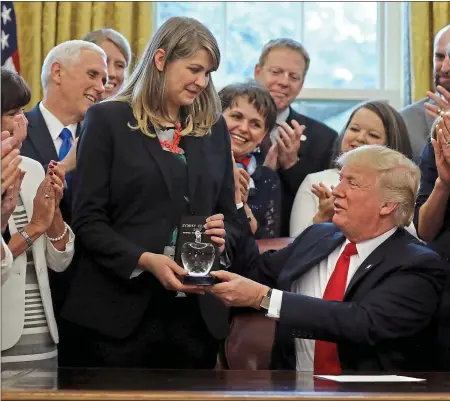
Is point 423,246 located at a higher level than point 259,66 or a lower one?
lower

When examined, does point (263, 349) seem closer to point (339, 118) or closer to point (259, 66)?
point (259, 66)

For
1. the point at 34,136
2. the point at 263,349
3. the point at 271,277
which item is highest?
the point at 34,136

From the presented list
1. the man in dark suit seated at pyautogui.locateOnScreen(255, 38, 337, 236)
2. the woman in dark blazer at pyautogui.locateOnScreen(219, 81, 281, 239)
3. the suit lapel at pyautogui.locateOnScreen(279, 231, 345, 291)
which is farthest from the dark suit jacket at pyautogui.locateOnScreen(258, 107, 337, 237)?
the suit lapel at pyautogui.locateOnScreen(279, 231, 345, 291)

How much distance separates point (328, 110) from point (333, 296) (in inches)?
142

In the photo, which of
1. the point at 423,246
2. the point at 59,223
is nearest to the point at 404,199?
the point at 423,246

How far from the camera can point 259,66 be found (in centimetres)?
527

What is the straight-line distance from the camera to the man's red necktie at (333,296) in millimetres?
3490

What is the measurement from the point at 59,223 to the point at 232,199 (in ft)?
2.07

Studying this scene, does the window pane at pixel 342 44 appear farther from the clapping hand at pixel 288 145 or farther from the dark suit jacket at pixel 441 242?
the dark suit jacket at pixel 441 242

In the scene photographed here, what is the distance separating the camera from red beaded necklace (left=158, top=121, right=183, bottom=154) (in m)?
3.39

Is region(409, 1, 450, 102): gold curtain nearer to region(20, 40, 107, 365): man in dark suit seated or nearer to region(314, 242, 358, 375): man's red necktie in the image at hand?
region(20, 40, 107, 365): man in dark suit seated

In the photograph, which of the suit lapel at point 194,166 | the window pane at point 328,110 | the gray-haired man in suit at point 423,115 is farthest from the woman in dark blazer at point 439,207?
the window pane at point 328,110

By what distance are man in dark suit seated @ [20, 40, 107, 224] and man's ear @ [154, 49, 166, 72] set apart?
610mm

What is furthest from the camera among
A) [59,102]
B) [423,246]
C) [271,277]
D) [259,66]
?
[259,66]
